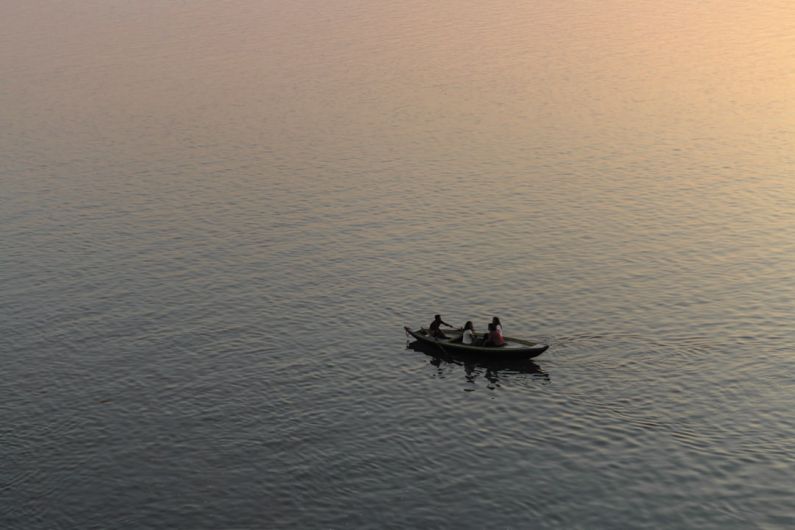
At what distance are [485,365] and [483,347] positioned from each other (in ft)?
3.76

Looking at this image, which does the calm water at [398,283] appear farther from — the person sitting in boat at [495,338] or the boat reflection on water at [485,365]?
the person sitting in boat at [495,338]

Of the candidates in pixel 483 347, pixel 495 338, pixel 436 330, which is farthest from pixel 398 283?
pixel 495 338

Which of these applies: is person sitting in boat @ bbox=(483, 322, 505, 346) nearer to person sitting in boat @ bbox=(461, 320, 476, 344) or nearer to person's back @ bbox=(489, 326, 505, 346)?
person's back @ bbox=(489, 326, 505, 346)

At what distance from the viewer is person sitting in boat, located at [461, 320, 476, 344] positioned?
63.5m

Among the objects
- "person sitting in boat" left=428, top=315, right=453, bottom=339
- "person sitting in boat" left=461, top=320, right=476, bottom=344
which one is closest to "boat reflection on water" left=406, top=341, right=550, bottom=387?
"person sitting in boat" left=428, top=315, right=453, bottom=339

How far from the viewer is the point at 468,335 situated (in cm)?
6375

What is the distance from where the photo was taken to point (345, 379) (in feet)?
200

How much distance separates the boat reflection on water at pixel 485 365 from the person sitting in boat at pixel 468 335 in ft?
3.32

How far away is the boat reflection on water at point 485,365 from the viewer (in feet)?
200

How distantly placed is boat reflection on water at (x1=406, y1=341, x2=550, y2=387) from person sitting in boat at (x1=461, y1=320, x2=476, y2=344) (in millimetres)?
1011

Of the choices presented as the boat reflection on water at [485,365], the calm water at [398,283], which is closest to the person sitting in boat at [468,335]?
the boat reflection on water at [485,365]

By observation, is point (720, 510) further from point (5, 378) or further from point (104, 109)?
point (104, 109)

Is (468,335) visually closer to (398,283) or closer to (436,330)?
(436,330)

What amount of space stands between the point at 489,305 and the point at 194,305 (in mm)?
20624
